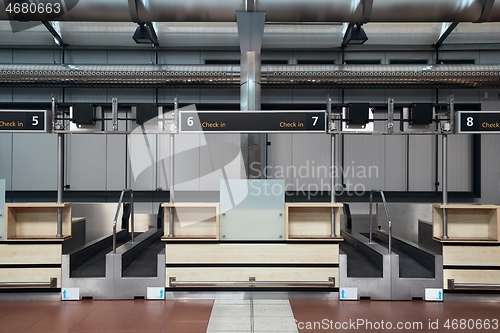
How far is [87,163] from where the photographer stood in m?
8.25

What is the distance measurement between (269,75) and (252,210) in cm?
325

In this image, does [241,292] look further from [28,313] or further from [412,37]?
[412,37]

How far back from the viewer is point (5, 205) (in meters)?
4.55

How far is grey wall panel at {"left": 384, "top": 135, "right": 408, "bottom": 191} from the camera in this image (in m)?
8.26

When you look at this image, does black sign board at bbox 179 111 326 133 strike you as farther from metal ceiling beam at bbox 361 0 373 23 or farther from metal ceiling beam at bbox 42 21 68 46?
metal ceiling beam at bbox 42 21 68 46

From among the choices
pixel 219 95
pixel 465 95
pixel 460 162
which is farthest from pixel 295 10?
pixel 460 162

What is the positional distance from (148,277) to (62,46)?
5.99m

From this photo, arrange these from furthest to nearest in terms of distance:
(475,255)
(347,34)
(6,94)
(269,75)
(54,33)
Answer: (6,94), (54,33), (347,34), (269,75), (475,255)

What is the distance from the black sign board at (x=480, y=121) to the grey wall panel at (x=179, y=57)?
17.9 ft

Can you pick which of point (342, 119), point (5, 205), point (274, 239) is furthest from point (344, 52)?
point (5, 205)

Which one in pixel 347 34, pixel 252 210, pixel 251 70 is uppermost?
pixel 347 34

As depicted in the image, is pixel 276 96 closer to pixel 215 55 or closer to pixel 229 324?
pixel 215 55

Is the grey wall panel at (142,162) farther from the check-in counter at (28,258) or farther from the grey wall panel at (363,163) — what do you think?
the grey wall panel at (363,163)

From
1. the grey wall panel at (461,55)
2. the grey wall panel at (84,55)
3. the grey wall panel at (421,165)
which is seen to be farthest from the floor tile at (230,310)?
the grey wall panel at (461,55)
